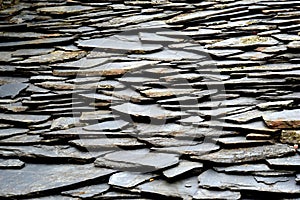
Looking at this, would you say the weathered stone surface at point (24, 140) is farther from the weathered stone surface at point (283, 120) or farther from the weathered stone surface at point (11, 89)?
the weathered stone surface at point (283, 120)

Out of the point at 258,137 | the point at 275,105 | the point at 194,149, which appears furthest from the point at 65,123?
the point at 275,105

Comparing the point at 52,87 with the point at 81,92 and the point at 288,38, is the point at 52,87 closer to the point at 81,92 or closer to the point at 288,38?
→ the point at 81,92

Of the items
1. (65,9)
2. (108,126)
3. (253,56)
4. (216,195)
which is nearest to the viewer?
(216,195)

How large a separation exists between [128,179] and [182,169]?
1.32ft

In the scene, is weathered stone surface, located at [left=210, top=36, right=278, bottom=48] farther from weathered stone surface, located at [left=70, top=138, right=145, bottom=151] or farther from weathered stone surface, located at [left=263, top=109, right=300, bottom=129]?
weathered stone surface, located at [left=70, top=138, right=145, bottom=151]

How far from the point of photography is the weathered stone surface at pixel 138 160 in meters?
3.23

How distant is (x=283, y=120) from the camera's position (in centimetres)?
341

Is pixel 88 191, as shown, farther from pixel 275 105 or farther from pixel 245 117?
pixel 275 105

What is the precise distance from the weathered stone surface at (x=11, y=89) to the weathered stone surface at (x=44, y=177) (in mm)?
1164

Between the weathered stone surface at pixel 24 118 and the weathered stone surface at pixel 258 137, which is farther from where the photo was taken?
the weathered stone surface at pixel 24 118

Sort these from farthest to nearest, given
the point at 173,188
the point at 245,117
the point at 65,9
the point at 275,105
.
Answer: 1. the point at 65,9
2. the point at 275,105
3. the point at 245,117
4. the point at 173,188

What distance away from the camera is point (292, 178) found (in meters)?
3.02

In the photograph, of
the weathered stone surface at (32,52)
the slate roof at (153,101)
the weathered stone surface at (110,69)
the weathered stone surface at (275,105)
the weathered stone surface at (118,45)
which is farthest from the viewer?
the weathered stone surface at (32,52)

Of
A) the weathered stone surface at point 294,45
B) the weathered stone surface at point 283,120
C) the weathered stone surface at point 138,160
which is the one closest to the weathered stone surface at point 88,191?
the weathered stone surface at point 138,160
